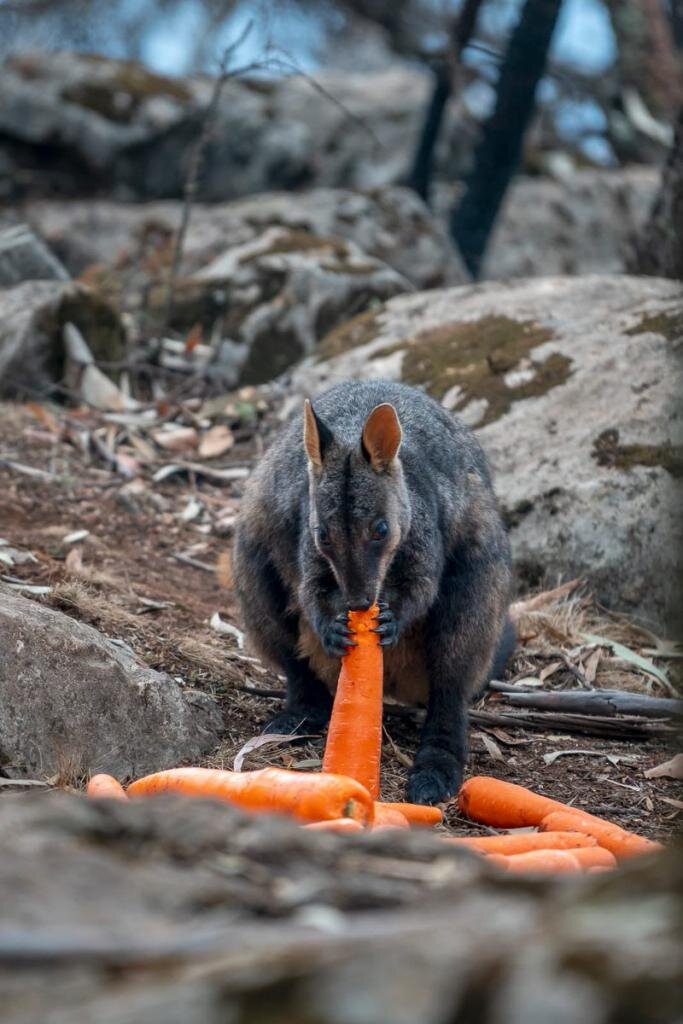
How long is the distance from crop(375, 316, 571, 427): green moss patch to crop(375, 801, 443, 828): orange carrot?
4.26 meters

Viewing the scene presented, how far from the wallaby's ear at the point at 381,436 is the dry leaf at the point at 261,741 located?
1309 mm

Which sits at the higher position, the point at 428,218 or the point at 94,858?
the point at 428,218

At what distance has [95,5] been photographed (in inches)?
594

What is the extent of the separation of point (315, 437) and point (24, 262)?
757cm

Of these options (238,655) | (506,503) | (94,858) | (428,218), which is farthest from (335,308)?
(94,858)

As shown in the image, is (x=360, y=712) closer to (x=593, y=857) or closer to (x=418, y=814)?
(x=418, y=814)

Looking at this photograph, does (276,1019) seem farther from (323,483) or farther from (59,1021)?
(323,483)

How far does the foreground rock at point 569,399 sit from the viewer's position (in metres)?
7.61

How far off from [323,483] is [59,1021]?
13.3 ft

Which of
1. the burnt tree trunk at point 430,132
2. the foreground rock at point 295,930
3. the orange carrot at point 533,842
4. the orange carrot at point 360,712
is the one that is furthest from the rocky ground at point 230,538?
the burnt tree trunk at point 430,132

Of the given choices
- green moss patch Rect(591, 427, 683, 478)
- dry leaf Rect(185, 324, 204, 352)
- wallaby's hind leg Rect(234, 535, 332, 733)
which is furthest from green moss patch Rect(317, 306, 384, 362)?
wallaby's hind leg Rect(234, 535, 332, 733)

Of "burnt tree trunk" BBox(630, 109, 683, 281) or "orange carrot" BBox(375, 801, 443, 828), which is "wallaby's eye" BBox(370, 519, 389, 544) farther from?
"burnt tree trunk" BBox(630, 109, 683, 281)

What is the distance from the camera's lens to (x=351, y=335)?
34.6ft

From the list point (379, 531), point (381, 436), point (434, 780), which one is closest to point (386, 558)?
point (379, 531)
